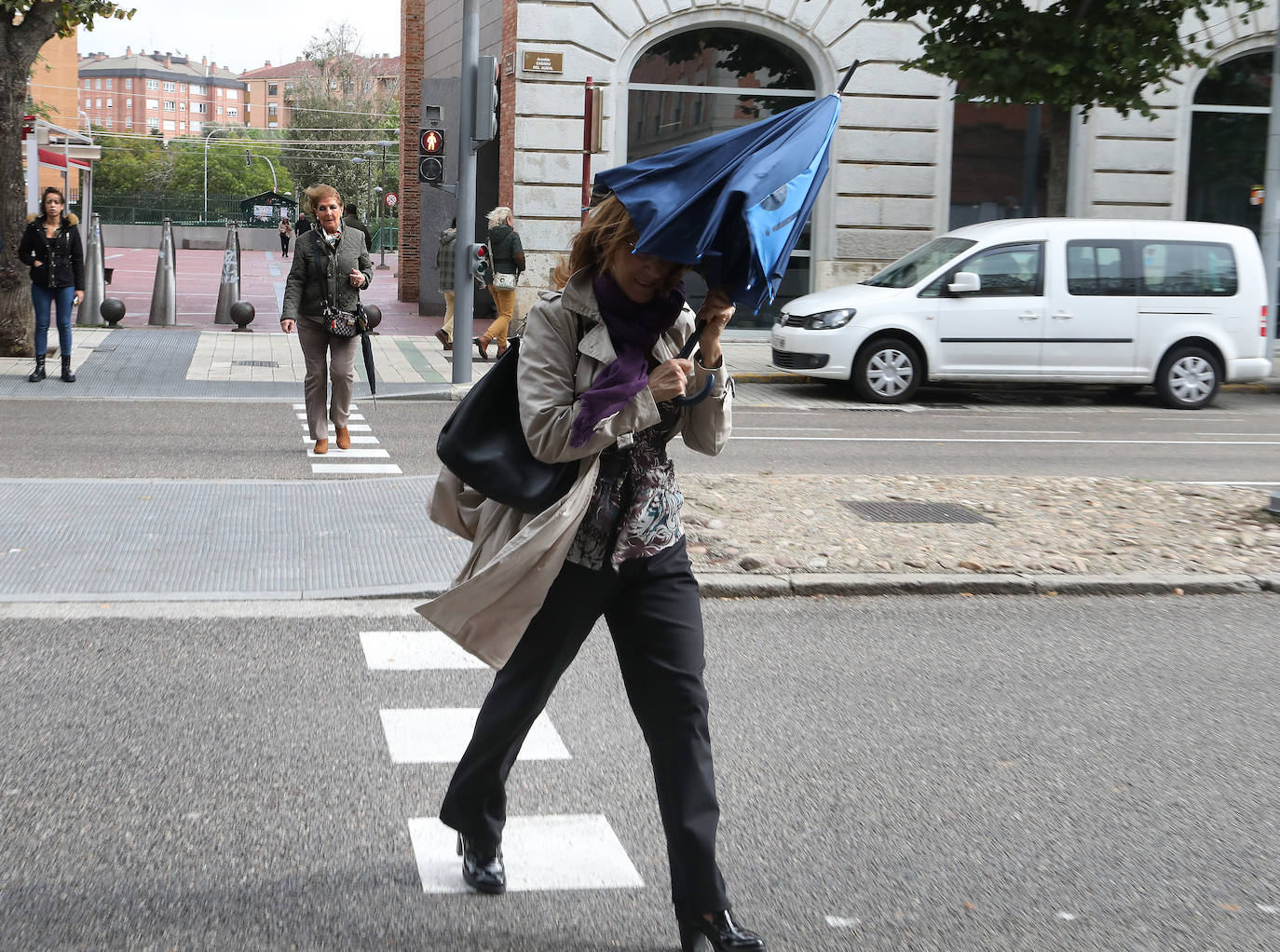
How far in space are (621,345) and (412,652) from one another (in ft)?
9.21

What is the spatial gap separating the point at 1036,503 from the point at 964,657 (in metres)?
3.29

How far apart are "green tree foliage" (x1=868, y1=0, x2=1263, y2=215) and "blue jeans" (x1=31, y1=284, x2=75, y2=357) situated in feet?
33.3

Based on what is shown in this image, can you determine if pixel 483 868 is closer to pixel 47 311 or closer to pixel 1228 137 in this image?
pixel 47 311

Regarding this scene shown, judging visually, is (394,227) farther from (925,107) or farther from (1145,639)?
(1145,639)

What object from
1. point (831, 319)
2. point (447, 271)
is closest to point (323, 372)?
point (831, 319)

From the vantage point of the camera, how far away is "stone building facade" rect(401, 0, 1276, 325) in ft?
69.9

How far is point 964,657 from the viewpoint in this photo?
19.5 feet

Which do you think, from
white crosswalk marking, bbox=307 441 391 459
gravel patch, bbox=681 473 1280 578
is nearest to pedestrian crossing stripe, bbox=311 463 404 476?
white crosswalk marking, bbox=307 441 391 459

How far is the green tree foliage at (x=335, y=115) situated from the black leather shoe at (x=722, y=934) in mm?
66529

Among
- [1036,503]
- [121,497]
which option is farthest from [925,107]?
[121,497]

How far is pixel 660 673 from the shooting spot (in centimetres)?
330

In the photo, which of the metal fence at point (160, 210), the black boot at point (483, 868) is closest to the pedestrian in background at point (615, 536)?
the black boot at point (483, 868)

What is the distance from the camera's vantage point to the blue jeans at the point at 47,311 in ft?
47.8

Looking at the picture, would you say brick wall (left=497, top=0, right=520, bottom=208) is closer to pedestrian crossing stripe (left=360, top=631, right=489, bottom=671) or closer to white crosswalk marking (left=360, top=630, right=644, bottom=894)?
pedestrian crossing stripe (left=360, top=631, right=489, bottom=671)
